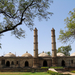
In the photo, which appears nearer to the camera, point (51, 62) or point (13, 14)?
point (13, 14)

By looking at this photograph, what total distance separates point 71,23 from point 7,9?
7976 mm

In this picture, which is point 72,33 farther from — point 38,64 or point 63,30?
point 38,64

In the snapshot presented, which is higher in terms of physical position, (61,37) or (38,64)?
(61,37)

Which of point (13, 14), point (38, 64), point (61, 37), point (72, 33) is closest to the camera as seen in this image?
point (13, 14)

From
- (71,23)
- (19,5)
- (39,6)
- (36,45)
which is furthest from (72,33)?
(36,45)

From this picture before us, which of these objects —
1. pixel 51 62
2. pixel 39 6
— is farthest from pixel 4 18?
pixel 51 62

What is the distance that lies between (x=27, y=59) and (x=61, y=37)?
1458 cm

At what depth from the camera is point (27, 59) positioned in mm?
27766

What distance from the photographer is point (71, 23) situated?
14.3 meters

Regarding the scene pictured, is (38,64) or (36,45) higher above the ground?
(36,45)

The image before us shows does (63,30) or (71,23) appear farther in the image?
(63,30)

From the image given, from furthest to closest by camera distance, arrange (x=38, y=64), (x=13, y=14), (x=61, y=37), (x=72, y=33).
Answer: (x=38, y=64) → (x=61, y=37) → (x=72, y=33) → (x=13, y=14)

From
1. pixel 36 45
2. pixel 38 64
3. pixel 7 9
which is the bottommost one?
pixel 38 64

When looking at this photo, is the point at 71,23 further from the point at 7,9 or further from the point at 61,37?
the point at 7,9
